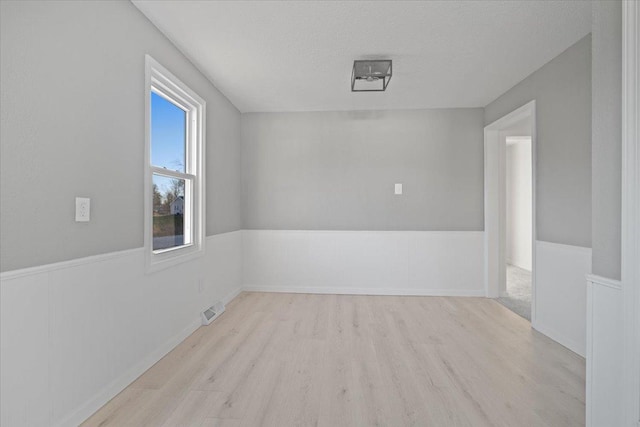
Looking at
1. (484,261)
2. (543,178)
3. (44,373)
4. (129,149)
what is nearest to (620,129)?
(543,178)

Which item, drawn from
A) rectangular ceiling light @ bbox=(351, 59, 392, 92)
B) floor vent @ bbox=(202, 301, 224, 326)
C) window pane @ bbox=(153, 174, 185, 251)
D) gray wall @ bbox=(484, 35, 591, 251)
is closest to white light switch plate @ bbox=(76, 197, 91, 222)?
window pane @ bbox=(153, 174, 185, 251)

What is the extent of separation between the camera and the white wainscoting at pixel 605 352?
4.34 ft

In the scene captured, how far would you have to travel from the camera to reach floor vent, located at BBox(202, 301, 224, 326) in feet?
10.0

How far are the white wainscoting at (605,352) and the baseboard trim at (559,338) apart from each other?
4.22ft

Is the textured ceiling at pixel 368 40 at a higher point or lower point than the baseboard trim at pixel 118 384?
higher

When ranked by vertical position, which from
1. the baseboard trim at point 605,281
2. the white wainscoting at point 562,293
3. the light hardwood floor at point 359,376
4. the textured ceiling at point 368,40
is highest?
the textured ceiling at point 368,40

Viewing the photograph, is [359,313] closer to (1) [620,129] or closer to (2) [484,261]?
(2) [484,261]

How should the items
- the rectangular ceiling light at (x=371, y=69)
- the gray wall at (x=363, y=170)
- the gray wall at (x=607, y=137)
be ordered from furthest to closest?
1. the gray wall at (x=363, y=170)
2. the rectangular ceiling light at (x=371, y=69)
3. the gray wall at (x=607, y=137)

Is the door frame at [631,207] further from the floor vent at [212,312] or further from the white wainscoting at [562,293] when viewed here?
the floor vent at [212,312]

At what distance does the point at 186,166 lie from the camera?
3.05 m

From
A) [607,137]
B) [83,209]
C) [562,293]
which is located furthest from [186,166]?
[562,293]

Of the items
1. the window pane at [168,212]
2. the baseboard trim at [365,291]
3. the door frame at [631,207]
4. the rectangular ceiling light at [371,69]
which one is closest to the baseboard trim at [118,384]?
the window pane at [168,212]

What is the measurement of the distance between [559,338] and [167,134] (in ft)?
12.4

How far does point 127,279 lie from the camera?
78.6 inches
